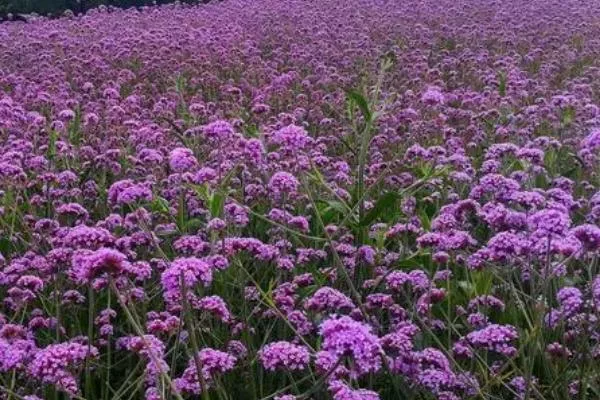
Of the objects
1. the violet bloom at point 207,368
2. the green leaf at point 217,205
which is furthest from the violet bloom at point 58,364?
the green leaf at point 217,205

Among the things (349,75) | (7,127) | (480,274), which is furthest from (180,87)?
(480,274)

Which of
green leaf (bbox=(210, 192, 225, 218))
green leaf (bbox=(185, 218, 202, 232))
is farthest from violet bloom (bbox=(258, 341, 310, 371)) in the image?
green leaf (bbox=(185, 218, 202, 232))

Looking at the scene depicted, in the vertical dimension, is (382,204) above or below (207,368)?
above

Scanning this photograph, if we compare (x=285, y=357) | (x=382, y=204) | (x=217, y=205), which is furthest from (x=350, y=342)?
A: (x=217, y=205)

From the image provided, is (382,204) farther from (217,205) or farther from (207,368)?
(207,368)

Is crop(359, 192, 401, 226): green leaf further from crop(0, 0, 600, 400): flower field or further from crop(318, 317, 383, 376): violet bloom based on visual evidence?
crop(318, 317, 383, 376): violet bloom

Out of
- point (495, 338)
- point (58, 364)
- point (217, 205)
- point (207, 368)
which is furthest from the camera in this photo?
point (217, 205)

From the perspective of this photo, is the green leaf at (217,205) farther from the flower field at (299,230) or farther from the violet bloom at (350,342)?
the violet bloom at (350,342)

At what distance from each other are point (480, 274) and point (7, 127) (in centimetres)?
351

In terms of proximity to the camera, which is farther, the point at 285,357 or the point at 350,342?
the point at 285,357

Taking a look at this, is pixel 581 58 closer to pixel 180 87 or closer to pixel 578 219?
pixel 180 87

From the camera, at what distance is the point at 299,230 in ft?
11.8

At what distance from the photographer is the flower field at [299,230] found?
2.43 m

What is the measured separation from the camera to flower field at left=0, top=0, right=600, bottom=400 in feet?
7.97
